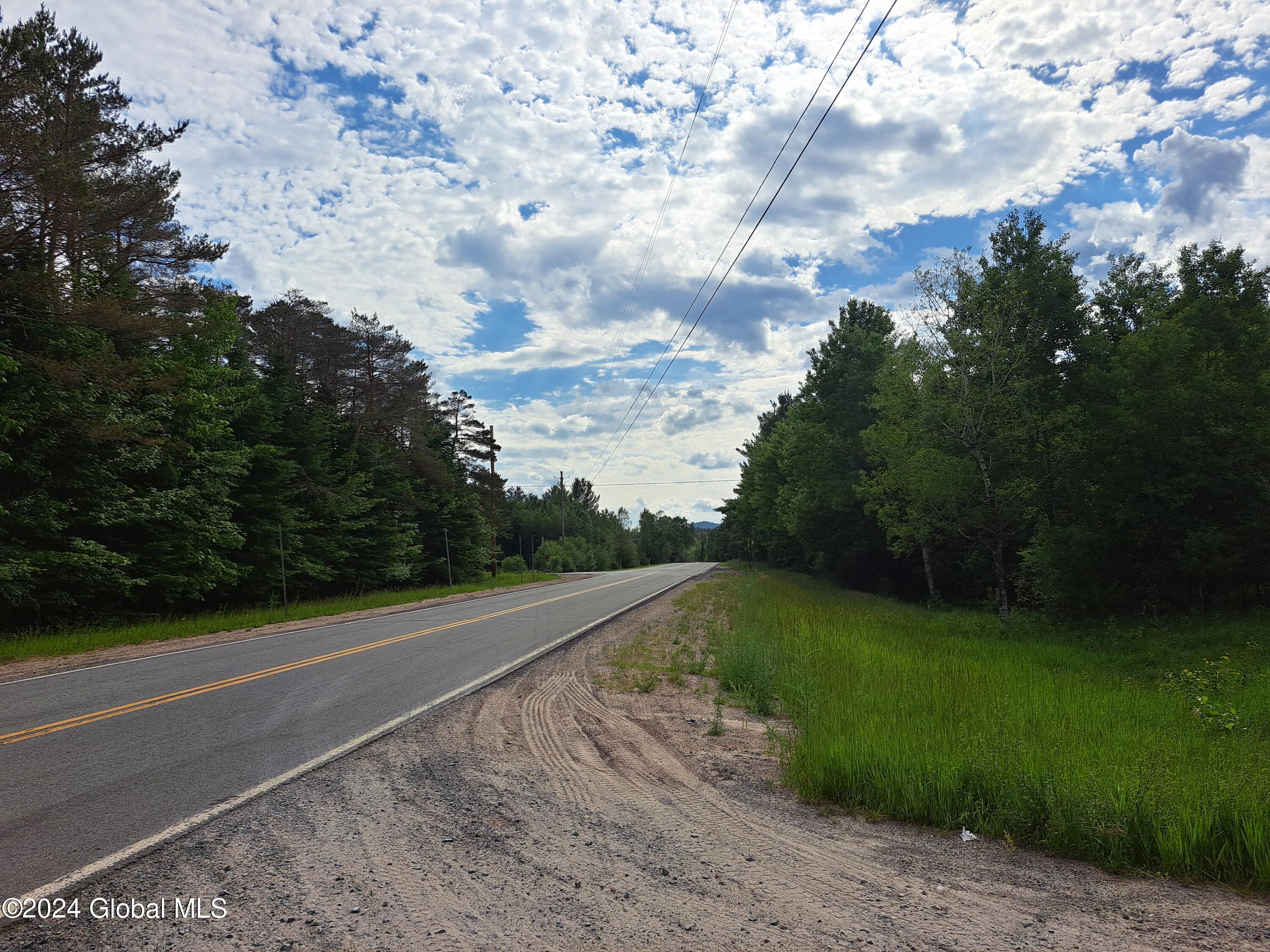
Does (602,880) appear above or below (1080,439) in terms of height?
below

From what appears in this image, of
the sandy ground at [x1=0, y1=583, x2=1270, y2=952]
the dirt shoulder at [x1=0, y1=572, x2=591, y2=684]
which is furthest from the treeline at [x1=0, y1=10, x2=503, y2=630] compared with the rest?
the sandy ground at [x1=0, y1=583, x2=1270, y2=952]

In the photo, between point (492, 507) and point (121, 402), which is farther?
point (492, 507)

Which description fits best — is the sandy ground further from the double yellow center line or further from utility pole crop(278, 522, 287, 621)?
utility pole crop(278, 522, 287, 621)

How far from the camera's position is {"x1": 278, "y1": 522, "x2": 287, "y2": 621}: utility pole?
67.2ft

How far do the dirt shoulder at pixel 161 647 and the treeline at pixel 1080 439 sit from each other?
772 inches

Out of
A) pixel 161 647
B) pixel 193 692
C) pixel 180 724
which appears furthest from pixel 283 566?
pixel 180 724

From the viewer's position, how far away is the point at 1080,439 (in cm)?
1980

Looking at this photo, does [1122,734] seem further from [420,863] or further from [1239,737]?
[420,863]

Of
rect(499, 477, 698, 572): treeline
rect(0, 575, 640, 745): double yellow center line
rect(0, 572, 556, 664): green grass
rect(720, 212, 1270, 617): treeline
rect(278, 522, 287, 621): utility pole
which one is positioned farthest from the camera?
rect(499, 477, 698, 572): treeline

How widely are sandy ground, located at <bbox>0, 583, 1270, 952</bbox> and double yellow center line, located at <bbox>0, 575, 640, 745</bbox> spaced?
331 centimetres

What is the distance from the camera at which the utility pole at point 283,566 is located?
806 inches

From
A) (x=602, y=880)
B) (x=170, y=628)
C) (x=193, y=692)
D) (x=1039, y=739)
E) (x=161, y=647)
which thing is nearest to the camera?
(x=602, y=880)

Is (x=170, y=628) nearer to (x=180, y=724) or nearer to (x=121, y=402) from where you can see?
(x=121, y=402)

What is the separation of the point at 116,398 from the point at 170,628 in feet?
19.5
